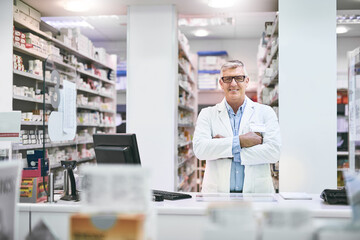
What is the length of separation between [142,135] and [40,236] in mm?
4026

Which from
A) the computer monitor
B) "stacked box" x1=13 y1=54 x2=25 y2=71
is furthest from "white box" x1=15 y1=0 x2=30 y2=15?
the computer monitor

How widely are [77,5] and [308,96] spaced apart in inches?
128

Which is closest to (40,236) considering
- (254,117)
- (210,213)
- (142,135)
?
(210,213)

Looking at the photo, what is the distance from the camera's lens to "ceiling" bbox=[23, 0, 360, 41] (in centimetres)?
516

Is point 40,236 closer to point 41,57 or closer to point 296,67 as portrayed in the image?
point 296,67

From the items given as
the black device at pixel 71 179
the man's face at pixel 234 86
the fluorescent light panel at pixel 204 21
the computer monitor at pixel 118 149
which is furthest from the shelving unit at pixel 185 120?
the computer monitor at pixel 118 149

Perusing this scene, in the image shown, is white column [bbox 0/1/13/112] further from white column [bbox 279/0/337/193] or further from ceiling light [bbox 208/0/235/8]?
white column [bbox 279/0/337/193]

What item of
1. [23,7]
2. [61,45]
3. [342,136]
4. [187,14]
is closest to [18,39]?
[23,7]

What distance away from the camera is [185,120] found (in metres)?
7.34

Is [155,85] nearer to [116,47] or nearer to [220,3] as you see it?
[220,3]

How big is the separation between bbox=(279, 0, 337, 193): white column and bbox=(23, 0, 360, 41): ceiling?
532mm

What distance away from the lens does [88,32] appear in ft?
33.4

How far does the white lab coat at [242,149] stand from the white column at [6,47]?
285 centimetres

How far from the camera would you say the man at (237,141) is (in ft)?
9.78
